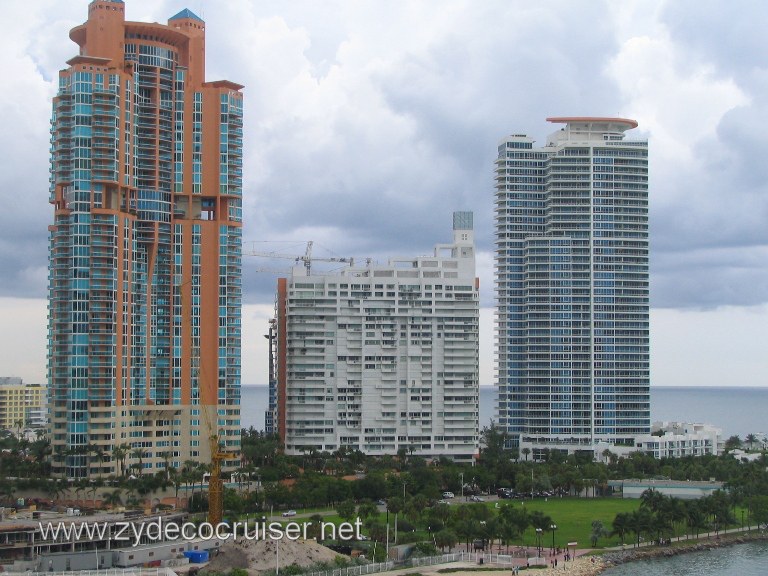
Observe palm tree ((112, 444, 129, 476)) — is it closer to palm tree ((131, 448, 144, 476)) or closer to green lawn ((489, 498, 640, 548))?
palm tree ((131, 448, 144, 476))

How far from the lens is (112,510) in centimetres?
13825

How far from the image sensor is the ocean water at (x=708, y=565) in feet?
402

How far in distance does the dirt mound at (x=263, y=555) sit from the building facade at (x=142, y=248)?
47.9 metres

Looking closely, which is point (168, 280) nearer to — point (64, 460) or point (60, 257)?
point (60, 257)

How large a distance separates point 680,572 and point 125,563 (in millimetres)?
52270

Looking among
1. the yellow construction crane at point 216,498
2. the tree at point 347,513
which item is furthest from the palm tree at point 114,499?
the tree at point 347,513

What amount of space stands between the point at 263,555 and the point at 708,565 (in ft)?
149

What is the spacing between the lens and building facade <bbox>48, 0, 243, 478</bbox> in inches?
6211

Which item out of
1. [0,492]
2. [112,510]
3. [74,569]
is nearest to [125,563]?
[74,569]

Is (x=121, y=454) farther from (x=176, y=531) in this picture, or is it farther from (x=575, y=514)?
(x=575, y=514)

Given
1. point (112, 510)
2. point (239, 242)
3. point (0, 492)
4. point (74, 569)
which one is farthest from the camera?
point (239, 242)

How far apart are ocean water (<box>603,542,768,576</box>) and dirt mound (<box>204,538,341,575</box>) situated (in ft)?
94.7

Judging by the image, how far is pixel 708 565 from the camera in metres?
127

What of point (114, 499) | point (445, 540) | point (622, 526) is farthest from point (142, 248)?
point (622, 526)
